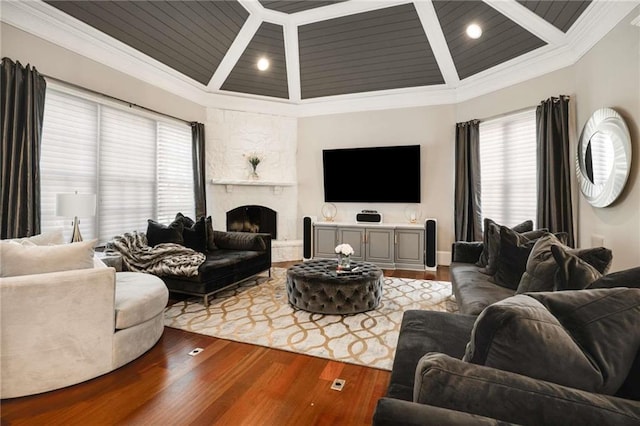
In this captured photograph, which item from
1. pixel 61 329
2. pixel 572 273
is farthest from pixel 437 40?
pixel 61 329

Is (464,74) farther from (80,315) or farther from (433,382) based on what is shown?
(80,315)

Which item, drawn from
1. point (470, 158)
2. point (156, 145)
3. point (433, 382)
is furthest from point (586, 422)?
point (156, 145)

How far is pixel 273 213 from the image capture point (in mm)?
6105

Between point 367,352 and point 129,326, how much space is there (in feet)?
5.96

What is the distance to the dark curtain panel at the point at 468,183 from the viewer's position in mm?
4954

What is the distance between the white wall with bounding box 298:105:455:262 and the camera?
18.0 ft

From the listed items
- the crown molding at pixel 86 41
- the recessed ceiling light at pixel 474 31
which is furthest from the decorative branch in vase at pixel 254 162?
the recessed ceiling light at pixel 474 31

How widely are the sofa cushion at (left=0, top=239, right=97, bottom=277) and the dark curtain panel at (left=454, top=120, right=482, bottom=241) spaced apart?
4917mm

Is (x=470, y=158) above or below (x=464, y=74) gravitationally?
below

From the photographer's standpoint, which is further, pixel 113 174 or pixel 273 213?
pixel 273 213

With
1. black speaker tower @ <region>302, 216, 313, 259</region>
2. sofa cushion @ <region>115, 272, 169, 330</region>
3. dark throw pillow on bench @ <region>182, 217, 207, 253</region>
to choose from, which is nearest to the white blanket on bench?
dark throw pillow on bench @ <region>182, 217, 207, 253</region>

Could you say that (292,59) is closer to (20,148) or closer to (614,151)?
(20,148)

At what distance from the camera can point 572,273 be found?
5.10ft

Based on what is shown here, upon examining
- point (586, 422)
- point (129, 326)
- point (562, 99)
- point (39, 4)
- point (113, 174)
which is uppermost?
point (39, 4)
